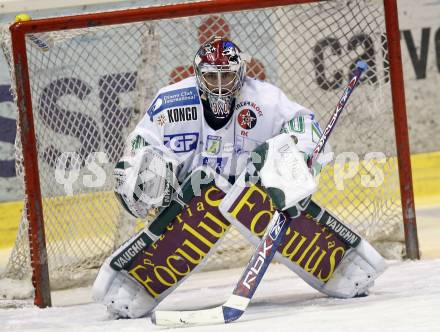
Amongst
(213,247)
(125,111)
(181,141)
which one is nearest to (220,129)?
(181,141)

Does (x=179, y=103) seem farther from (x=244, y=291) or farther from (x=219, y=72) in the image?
(x=244, y=291)

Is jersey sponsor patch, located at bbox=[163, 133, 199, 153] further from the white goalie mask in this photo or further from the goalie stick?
the goalie stick

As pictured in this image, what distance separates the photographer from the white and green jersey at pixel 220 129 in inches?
160

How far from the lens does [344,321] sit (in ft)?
10.8

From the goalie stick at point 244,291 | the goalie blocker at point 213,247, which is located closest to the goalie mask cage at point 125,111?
the goalie blocker at point 213,247

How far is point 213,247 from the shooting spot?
13.3 ft

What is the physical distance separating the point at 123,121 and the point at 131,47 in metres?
0.36

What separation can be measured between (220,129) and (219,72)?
24cm

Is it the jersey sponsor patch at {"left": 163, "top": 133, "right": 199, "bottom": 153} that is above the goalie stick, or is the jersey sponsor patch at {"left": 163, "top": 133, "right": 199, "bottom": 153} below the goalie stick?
above

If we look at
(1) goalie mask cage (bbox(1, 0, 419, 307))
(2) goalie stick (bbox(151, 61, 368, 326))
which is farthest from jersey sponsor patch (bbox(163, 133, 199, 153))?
(1) goalie mask cage (bbox(1, 0, 419, 307))

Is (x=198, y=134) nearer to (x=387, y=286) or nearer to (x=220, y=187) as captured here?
(x=220, y=187)

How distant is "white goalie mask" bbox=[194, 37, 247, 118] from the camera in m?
3.95

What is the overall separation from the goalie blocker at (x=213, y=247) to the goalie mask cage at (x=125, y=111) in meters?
0.68

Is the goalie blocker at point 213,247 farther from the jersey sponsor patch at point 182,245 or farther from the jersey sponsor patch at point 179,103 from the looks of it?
the jersey sponsor patch at point 179,103
